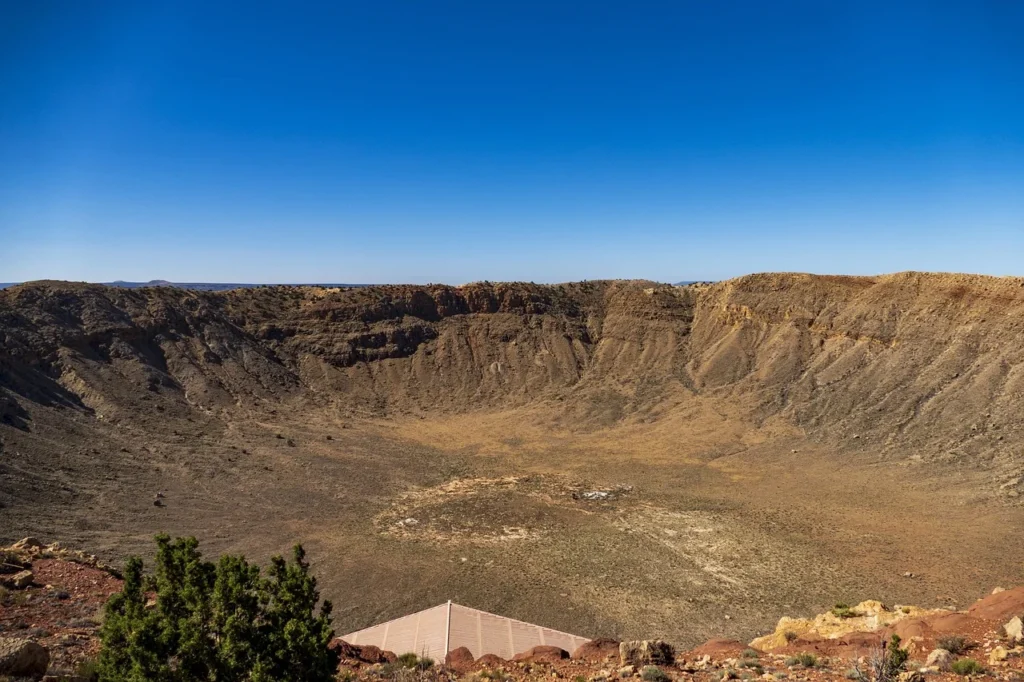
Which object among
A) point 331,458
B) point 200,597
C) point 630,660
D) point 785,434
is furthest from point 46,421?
point 785,434

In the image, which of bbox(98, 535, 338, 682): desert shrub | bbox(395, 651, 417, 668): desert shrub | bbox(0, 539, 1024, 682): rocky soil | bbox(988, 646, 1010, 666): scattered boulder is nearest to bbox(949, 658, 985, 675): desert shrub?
bbox(0, 539, 1024, 682): rocky soil

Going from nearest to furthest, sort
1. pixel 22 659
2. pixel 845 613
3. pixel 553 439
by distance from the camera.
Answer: pixel 22 659
pixel 845 613
pixel 553 439

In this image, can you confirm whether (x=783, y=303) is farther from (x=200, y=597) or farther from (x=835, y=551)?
(x=200, y=597)

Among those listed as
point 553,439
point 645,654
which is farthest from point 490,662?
point 553,439

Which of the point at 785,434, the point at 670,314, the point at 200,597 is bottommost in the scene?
the point at 785,434

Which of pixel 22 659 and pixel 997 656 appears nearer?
pixel 22 659

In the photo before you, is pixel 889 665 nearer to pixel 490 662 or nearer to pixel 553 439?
pixel 490 662
